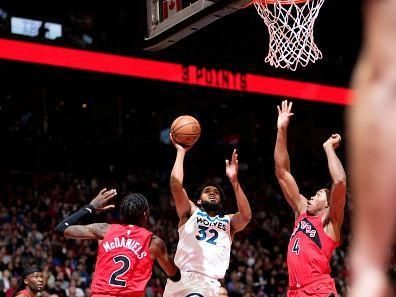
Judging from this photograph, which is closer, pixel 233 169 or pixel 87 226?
pixel 87 226

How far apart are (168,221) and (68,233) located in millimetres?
9861

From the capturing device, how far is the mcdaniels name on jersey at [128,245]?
5.06m

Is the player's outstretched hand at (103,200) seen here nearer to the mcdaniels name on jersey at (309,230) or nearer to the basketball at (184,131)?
the basketball at (184,131)

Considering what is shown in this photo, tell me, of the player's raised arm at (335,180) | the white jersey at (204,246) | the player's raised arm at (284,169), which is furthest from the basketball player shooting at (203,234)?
the player's raised arm at (335,180)

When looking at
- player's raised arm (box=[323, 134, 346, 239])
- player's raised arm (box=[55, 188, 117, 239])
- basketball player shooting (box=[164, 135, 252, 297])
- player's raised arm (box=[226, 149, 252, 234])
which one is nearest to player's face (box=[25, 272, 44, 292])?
player's raised arm (box=[55, 188, 117, 239])

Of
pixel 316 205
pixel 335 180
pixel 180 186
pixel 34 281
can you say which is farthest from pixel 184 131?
pixel 34 281

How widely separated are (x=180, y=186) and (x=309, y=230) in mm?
983

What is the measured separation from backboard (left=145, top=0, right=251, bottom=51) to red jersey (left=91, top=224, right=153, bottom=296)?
5.95ft

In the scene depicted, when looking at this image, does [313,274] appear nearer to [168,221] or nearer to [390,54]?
[390,54]

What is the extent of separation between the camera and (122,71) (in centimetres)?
1216

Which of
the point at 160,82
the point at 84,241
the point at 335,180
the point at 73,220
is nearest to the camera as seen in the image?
the point at 335,180

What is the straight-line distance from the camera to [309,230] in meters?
5.34

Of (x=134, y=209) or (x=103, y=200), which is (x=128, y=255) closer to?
(x=134, y=209)

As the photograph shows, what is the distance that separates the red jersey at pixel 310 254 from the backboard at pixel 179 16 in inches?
68.3
